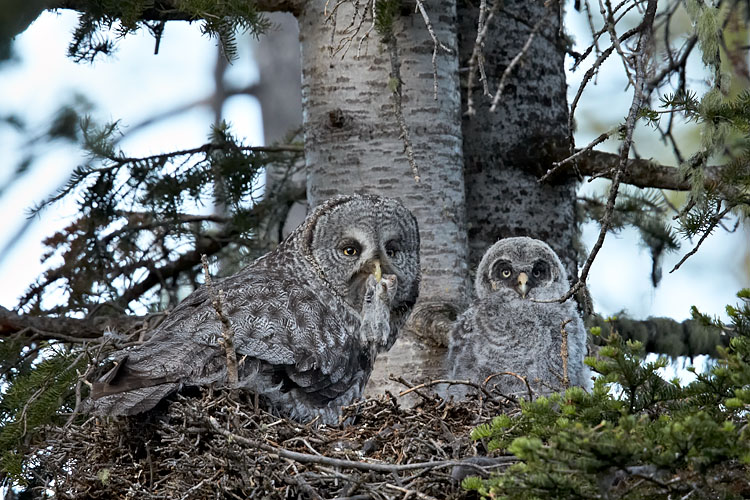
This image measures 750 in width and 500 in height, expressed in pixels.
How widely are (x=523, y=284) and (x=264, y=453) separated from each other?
2167mm

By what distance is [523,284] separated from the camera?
4.52 metres

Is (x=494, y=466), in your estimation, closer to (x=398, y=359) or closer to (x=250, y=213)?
(x=398, y=359)

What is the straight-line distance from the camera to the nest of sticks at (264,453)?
8.32 feet

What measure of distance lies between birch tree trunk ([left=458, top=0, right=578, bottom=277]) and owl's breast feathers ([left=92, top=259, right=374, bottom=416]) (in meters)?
1.26

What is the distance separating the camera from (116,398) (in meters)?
2.86

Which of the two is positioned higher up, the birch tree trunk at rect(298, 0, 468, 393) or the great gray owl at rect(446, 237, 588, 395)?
the birch tree trunk at rect(298, 0, 468, 393)

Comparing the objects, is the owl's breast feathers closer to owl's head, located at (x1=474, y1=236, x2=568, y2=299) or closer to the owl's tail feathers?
the owl's tail feathers

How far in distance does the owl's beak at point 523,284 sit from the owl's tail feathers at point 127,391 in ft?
6.42

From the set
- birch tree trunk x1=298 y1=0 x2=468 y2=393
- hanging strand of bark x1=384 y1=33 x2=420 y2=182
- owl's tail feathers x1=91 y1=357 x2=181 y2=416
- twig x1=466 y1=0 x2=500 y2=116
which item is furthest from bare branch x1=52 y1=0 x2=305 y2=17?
owl's tail feathers x1=91 y1=357 x2=181 y2=416

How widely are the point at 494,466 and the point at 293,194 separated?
2.71m

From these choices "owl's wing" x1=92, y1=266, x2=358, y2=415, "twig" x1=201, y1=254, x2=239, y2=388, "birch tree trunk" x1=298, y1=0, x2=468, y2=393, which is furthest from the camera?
"birch tree trunk" x1=298, y1=0, x2=468, y2=393

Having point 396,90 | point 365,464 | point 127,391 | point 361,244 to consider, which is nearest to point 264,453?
point 365,464

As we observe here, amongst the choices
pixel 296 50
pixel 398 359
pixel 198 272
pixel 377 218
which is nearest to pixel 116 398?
pixel 377 218

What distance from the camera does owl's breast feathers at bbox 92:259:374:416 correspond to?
2945 mm
